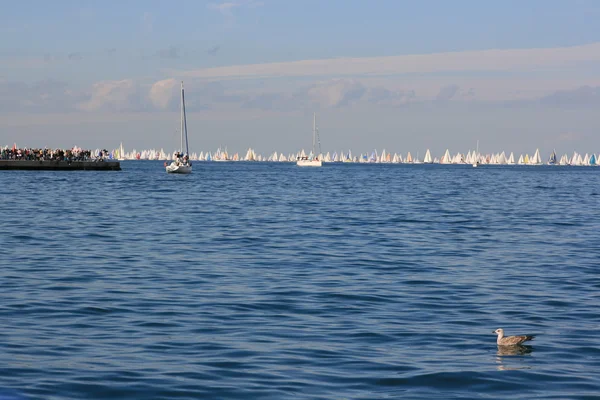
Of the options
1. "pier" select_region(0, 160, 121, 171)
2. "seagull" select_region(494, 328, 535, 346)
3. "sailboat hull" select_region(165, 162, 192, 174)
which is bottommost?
"seagull" select_region(494, 328, 535, 346)

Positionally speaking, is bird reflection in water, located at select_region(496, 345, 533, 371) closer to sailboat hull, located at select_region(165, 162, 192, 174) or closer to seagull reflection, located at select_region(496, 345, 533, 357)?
seagull reflection, located at select_region(496, 345, 533, 357)

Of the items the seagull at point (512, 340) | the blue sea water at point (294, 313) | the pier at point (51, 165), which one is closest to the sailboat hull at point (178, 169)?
the pier at point (51, 165)

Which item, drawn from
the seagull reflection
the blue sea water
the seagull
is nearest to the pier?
the blue sea water

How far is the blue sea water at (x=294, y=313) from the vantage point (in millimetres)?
13938

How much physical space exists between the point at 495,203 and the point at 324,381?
56.7 metres

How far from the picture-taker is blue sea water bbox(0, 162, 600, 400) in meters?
13.9

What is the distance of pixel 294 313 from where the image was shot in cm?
1972

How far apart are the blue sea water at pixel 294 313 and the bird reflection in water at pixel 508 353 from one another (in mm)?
46

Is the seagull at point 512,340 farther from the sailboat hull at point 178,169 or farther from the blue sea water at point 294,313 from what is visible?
the sailboat hull at point 178,169

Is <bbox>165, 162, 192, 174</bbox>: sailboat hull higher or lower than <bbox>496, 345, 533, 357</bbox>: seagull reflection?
higher

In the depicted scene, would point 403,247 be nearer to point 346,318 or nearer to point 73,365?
point 346,318

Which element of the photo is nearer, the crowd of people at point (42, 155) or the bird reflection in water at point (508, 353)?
the bird reflection in water at point (508, 353)

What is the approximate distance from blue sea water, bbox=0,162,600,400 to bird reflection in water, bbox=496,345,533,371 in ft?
0.15

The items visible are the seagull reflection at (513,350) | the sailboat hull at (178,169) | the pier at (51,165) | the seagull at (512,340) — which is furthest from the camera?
the pier at (51,165)
